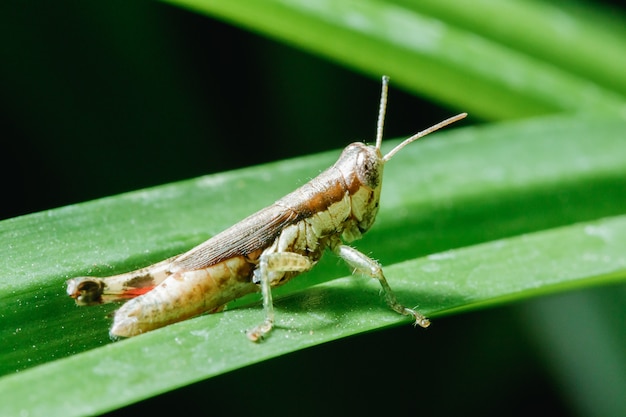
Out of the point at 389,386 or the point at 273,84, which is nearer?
the point at 389,386

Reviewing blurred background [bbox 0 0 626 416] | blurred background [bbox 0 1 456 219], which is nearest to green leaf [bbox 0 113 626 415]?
blurred background [bbox 0 0 626 416]

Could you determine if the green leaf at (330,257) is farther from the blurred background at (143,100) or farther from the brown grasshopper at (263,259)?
the blurred background at (143,100)

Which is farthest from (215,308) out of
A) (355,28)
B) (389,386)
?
(355,28)

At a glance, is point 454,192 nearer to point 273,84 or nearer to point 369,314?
point 369,314

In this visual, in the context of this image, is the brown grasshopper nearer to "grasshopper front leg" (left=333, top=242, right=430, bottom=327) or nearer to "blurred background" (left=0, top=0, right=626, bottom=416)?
"grasshopper front leg" (left=333, top=242, right=430, bottom=327)

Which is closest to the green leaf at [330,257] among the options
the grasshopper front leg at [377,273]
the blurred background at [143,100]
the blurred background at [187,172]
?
the grasshopper front leg at [377,273]
